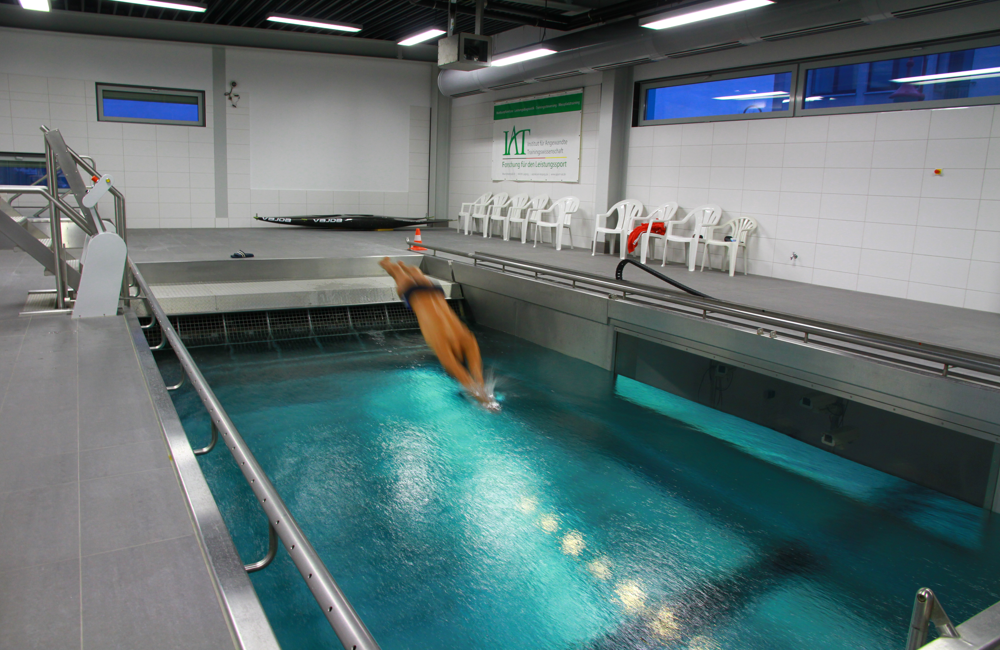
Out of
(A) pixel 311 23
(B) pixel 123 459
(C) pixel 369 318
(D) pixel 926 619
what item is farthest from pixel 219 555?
(A) pixel 311 23

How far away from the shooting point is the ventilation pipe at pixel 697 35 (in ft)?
Result: 18.8

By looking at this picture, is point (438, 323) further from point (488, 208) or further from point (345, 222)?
point (345, 222)

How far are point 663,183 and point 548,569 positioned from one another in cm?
703

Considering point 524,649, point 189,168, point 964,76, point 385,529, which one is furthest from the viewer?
point 189,168

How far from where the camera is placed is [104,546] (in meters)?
1.94

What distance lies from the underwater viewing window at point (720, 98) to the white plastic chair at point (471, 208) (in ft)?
12.7

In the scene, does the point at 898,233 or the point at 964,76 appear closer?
the point at 964,76

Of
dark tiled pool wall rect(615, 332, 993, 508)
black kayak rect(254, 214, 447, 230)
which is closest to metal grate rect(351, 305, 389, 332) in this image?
dark tiled pool wall rect(615, 332, 993, 508)

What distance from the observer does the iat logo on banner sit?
11984mm

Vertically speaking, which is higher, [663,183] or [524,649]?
[663,183]

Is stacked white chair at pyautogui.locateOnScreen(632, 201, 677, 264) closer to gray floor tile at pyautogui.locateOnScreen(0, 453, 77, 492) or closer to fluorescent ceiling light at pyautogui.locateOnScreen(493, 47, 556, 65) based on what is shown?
fluorescent ceiling light at pyautogui.locateOnScreen(493, 47, 556, 65)

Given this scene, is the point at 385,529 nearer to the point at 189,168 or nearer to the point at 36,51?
the point at 189,168

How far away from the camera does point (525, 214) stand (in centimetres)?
1133

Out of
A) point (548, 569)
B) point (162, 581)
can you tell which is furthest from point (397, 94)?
point (162, 581)
